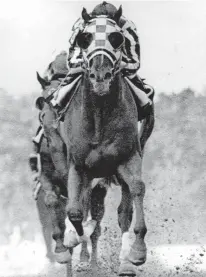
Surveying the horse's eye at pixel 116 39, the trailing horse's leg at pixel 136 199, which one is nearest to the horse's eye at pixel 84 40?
the horse's eye at pixel 116 39

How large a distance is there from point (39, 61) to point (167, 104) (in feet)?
6.75

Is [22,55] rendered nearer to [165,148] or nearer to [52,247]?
[165,148]

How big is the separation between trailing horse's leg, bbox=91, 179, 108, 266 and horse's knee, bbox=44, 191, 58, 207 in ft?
1.33

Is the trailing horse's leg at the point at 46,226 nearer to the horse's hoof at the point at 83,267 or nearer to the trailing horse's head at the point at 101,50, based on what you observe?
the horse's hoof at the point at 83,267

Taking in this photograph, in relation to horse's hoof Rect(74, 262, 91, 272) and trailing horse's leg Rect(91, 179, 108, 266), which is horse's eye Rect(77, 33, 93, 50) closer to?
trailing horse's leg Rect(91, 179, 108, 266)

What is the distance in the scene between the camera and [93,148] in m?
7.26

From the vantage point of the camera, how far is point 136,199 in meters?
7.17

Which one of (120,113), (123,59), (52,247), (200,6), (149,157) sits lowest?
(52,247)

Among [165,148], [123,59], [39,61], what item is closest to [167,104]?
[165,148]

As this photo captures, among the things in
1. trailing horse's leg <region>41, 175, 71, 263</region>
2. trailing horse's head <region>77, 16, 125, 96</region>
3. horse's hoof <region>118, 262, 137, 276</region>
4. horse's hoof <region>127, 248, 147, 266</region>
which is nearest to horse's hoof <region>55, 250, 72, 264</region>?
trailing horse's leg <region>41, 175, 71, 263</region>

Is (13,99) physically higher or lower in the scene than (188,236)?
higher

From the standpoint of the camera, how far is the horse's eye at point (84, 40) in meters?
6.81

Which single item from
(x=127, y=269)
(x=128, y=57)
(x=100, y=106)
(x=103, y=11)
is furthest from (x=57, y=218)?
(x=103, y=11)

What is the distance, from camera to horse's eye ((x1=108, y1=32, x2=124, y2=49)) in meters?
6.80
